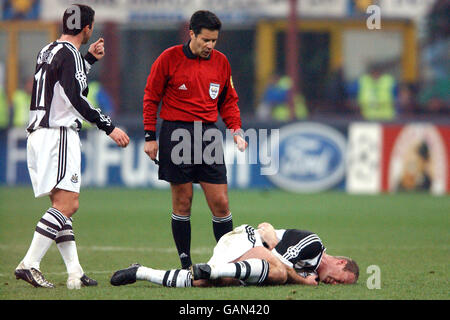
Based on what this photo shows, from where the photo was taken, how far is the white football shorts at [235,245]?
649 cm

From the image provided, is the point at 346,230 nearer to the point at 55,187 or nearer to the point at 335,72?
the point at 55,187

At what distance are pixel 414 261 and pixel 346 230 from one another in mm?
2861

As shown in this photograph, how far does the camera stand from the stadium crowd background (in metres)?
18.8

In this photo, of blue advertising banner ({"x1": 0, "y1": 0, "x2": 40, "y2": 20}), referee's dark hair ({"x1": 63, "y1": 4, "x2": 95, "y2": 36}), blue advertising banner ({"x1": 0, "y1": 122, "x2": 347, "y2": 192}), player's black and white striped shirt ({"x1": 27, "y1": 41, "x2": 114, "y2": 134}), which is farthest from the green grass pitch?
blue advertising banner ({"x1": 0, "y1": 0, "x2": 40, "y2": 20})

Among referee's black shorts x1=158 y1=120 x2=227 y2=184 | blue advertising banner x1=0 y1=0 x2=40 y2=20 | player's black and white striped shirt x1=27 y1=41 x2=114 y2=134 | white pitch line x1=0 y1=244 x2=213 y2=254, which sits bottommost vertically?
white pitch line x1=0 y1=244 x2=213 y2=254

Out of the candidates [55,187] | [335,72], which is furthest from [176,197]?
[335,72]

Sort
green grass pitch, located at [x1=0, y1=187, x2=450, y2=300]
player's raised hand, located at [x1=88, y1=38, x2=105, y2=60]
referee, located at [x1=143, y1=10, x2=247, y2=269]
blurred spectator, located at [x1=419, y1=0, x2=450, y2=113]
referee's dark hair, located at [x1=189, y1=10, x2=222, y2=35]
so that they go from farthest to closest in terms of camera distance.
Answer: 1. blurred spectator, located at [x1=419, y1=0, x2=450, y2=113]
2. referee, located at [x1=143, y1=10, x2=247, y2=269]
3. referee's dark hair, located at [x1=189, y1=10, x2=222, y2=35]
4. player's raised hand, located at [x1=88, y1=38, x2=105, y2=60]
5. green grass pitch, located at [x1=0, y1=187, x2=450, y2=300]

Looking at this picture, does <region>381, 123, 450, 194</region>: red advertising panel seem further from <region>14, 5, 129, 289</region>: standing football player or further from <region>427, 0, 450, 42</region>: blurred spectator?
<region>14, 5, 129, 289</region>: standing football player

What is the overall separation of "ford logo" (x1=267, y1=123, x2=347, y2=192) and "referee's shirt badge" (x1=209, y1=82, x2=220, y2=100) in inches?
360

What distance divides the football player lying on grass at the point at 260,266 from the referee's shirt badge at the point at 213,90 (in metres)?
1.21

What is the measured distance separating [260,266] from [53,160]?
160 centimetres

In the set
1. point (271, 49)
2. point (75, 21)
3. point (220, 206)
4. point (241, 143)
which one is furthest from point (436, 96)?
point (75, 21)

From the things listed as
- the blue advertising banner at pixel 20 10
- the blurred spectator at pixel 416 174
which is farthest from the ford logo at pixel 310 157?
the blue advertising banner at pixel 20 10
